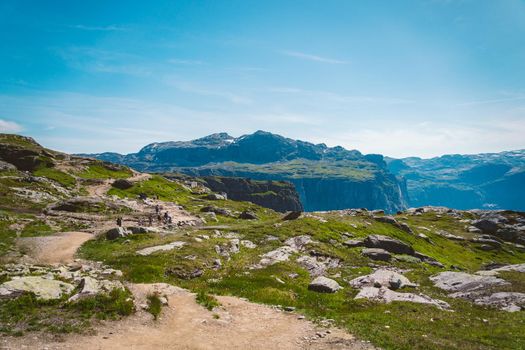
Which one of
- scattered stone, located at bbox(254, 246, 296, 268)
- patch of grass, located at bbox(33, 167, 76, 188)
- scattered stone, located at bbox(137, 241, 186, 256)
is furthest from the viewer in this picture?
patch of grass, located at bbox(33, 167, 76, 188)

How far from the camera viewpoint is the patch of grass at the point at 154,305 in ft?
81.7

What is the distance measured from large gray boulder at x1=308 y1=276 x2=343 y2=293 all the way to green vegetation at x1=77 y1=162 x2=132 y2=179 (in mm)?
112634

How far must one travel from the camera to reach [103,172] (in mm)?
146125

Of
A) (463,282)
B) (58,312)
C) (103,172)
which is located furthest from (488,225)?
(103,172)

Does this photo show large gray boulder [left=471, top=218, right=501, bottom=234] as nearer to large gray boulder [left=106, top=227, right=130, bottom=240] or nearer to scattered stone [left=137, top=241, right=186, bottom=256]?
scattered stone [left=137, top=241, right=186, bottom=256]

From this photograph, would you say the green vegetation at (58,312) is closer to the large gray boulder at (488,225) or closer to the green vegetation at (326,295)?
the green vegetation at (326,295)

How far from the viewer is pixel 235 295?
31.4 metres

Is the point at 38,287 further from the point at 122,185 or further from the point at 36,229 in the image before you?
the point at 122,185

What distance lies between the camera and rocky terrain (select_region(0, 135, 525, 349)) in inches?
870

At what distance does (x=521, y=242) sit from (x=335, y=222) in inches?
3223

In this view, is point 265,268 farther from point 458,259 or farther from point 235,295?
point 458,259

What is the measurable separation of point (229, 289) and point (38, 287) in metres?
15.5

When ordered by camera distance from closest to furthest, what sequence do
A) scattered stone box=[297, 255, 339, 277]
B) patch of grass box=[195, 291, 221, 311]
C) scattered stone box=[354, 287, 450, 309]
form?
patch of grass box=[195, 291, 221, 311]
scattered stone box=[354, 287, 450, 309]
scattered stone box=[297, 255, 339, 277]

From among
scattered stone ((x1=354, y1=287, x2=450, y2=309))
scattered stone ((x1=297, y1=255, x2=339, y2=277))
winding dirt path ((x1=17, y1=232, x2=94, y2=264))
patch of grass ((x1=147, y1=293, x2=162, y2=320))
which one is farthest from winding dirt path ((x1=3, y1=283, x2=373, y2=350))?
winding dirt path ((x1=17, y1=232, x2=94, y2=264))
